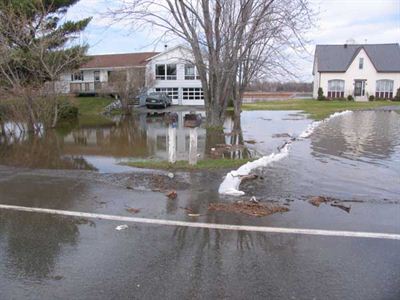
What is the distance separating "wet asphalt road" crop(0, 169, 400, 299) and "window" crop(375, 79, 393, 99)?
54.2 metres

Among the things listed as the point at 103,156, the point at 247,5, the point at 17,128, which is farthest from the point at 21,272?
the point at 17,128

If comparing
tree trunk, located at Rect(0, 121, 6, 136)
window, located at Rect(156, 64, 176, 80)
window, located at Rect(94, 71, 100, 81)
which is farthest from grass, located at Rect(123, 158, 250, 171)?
window, located at Rect(94, 71, 100, 81)

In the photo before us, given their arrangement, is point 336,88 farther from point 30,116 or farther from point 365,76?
point 30,116

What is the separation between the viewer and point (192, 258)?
15.1 ft

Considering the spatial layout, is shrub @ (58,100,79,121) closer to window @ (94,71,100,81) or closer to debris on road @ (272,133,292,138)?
debris on road @ (272,133,292,138)

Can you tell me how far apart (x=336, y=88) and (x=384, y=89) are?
617 cm

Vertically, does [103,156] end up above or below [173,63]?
below

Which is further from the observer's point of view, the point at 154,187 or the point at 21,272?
the point at 154,187

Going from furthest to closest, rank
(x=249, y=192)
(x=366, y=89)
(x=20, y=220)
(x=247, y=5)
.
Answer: (x=366, y=89) < (x=247, y=5) < (x=249, y=192) < (x=20, y=220)

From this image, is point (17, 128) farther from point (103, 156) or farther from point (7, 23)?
point (103, 156)

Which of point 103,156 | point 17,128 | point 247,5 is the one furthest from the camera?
point 17,128

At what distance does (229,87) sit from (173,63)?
26.7 m

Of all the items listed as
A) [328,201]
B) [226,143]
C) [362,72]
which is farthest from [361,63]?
[328,201]

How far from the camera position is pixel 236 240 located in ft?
16.9
